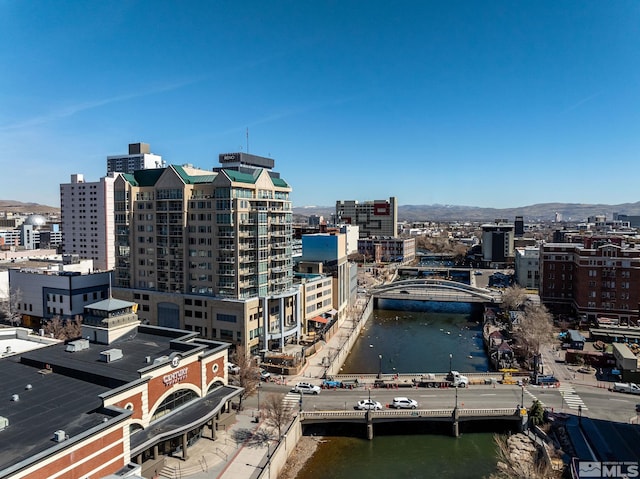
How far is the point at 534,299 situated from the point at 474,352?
25530 millimetres

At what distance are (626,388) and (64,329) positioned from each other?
210 ft

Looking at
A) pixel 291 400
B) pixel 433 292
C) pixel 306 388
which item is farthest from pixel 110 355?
pixel 433 292

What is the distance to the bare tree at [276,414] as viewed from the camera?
35.7 metres

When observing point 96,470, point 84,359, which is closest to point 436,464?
point 96,470

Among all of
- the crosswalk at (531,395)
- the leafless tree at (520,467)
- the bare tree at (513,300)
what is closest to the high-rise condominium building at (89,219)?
the bare tree at (513,300)

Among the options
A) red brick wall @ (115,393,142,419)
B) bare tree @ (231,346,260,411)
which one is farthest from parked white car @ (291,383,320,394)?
red brick wall @ (115,393,142,419)

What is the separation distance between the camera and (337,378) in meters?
49.3

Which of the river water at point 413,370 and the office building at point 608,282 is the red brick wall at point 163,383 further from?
the office building at point 608,282

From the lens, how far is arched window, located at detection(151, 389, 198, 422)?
3173 cm

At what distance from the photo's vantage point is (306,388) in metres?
45.2

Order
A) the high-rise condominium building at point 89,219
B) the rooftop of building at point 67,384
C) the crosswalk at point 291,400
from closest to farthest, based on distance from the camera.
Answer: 1. the rooftop of building at point 67,384
2. the crosswalk at point 291,400
3. the high-rise condominium building at point 89,219

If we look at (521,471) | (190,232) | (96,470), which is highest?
(190,232)

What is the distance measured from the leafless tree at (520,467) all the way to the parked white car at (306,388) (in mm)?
17267

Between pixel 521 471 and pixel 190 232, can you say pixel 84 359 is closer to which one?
pixel 190 232
